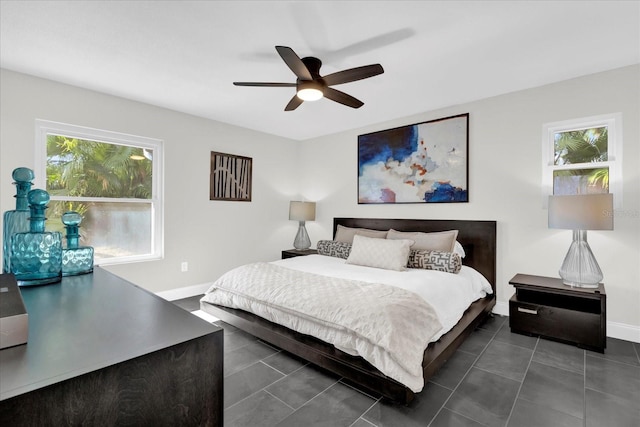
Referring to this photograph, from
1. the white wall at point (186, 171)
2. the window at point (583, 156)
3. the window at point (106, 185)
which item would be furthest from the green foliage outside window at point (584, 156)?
the window at point (106, 185)

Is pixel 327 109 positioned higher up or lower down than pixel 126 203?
higher up

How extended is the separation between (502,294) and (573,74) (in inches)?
91.0

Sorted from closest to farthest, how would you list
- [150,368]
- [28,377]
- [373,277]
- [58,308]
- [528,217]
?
[28,377] < [150,368] < [58,308] < [373,277] < [528,217]

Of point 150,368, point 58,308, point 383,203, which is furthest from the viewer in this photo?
point 383,203

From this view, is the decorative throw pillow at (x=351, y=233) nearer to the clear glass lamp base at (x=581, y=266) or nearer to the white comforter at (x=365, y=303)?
the white comforter at (x=365, y=303)

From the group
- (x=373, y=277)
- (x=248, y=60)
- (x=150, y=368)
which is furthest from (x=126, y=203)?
(x=150, y=368)

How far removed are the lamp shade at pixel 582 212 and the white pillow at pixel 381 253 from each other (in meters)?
1.32

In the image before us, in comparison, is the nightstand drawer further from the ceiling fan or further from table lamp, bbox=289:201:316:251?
table lamp, bbox=289:201:316:251

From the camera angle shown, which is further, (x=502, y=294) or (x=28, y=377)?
(x=502, y=294)

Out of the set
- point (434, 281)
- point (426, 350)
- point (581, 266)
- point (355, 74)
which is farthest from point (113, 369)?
point (581, 266)

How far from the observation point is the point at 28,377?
56 centimetres

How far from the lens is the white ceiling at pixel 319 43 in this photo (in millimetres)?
2053

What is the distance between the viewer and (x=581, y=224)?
261 centimetres

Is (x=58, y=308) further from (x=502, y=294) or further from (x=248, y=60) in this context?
(x=502, y=294)
